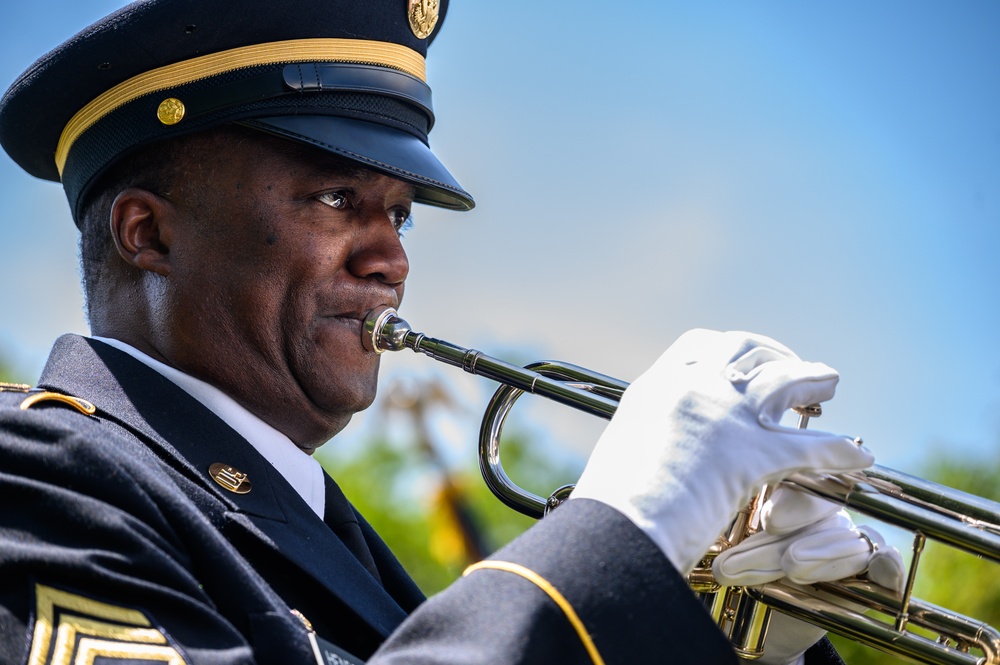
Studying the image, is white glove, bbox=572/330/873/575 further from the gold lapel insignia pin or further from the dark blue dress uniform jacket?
the gold lapel insignia pin

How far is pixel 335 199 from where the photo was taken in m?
3.50

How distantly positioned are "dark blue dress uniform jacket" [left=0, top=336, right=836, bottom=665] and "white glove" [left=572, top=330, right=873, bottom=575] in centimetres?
8

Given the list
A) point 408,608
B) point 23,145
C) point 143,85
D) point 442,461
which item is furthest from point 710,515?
point 442,461

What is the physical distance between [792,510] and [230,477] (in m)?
1.28

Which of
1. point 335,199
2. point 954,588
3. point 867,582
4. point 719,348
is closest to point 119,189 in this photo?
point 335,199

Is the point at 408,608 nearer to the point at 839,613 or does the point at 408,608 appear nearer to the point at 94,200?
the point at 839,613

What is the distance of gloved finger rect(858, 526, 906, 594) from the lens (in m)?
2.75

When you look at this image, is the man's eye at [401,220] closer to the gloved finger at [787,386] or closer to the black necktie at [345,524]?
the black necktie at [345,524]

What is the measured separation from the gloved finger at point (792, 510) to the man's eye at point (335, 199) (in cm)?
151

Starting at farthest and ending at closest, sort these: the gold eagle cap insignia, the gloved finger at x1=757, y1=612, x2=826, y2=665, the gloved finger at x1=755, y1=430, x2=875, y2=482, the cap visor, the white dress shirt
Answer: the gold eagle cap insignia
the cap visor
the white dress shirt
the gloved finger at x1=757, y1=612, x2=826, y2=665
the gloved finger at x1=755, y1=430, x2=875, y2=482

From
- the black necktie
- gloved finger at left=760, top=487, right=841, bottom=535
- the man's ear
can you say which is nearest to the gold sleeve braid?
gloved finger at left=760, top=487, right=841, bottom=535

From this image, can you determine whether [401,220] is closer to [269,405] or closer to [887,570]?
[269,405]

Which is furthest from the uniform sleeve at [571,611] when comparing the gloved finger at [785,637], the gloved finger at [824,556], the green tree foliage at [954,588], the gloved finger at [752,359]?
the green tree foliage at [954,588]

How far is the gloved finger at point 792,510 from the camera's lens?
2.69m
